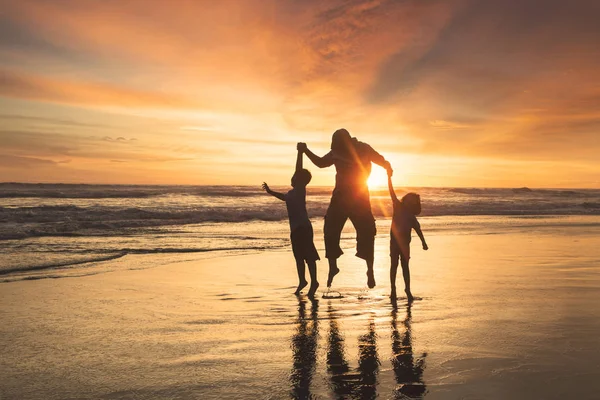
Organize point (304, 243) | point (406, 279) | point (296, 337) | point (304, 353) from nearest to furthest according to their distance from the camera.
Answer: point (304, 353), point (296, 337), point (406, 279), point (304, 243)

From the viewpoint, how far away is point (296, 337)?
5.86 m

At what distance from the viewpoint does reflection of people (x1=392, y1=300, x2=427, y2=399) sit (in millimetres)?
4129

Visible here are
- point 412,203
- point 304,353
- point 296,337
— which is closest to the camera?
point 304,353

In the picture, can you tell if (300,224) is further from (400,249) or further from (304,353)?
(304,353)

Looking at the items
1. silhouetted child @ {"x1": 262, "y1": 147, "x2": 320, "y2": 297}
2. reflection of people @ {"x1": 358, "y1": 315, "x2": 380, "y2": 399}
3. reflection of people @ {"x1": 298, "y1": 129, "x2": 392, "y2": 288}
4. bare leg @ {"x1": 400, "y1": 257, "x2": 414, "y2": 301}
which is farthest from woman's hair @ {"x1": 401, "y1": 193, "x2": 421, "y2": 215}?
reflection of people @ {"x1": 358, "y1": 315, "x2": 380, "y2": 399}

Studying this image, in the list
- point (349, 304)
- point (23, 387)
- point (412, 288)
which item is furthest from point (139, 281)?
point (23, 387)

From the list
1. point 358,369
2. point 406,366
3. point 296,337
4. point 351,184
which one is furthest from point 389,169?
point 358,369

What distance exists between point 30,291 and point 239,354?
212 inches

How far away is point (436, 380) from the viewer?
4375 millimetres

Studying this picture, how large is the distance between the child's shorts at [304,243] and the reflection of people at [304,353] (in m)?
1.29

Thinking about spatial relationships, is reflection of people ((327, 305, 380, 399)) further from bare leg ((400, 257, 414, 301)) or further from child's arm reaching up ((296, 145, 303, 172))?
child's arm reaching up ((296, 145, 303, 172))

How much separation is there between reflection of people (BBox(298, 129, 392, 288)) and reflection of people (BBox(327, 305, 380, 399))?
2.21 meters

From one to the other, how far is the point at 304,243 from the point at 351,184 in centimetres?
134

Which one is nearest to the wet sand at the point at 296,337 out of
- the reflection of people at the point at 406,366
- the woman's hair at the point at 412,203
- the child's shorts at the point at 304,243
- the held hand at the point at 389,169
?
the reflection of people at the point at 406,366
